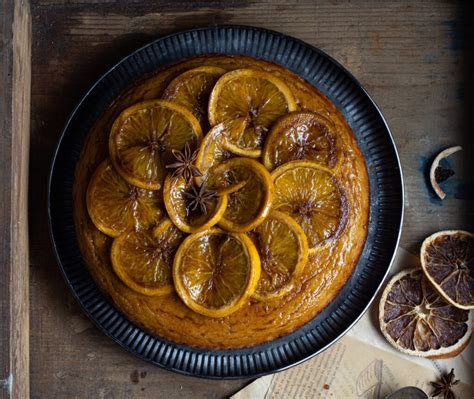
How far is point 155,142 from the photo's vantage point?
229 centimetres

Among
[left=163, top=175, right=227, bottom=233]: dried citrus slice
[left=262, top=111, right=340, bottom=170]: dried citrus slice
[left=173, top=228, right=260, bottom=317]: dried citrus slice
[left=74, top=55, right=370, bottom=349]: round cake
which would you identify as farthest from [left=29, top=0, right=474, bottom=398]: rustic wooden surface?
[left=163, top=175, right=227, bottom=233]: dried citrus slice

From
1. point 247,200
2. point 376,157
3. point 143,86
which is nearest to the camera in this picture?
point 247,200

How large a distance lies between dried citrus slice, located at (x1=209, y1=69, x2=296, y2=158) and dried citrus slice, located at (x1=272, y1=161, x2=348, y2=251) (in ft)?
0.52

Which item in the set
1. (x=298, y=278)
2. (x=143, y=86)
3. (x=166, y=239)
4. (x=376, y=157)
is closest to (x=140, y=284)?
(x=166, y=239)

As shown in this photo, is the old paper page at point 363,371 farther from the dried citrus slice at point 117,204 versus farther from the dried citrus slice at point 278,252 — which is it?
the dried citrus slice at point 117,204

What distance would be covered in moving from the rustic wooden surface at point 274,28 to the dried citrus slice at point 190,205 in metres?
0.86

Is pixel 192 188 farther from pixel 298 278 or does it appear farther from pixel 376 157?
pixel 376 157

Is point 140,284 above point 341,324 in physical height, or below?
above

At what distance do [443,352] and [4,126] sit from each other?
2101 mm

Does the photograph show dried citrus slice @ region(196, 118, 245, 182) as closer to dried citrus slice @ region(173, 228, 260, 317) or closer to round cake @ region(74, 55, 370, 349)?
round cake @ region(74, 55, 370, 349)

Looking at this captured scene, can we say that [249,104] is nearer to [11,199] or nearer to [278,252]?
[278,252]

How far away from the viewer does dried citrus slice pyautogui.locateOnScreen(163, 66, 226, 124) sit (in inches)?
92.1

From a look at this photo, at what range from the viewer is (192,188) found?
2256mm

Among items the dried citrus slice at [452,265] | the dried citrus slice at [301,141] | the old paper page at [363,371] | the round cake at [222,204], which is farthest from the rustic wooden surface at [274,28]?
the dried citrus slice at [301,141]
